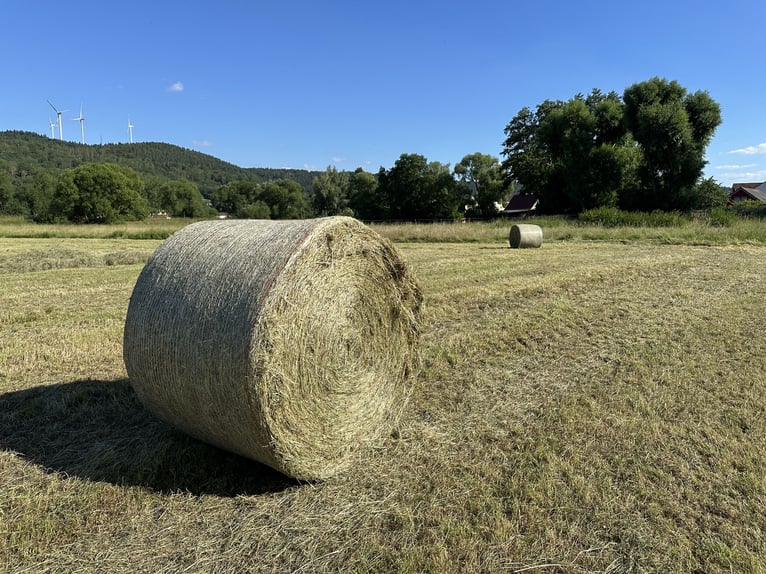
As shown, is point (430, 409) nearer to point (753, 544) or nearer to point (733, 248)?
point (753, 544)

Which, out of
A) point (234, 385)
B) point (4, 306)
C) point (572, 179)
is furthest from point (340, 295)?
point (572, 179)

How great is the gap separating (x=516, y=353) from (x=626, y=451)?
8.55 feet

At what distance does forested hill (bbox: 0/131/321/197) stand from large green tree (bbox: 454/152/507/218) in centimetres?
5309

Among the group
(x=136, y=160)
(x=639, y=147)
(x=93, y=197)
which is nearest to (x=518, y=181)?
(x=639, y=147)

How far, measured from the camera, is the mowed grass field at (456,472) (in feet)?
9.34

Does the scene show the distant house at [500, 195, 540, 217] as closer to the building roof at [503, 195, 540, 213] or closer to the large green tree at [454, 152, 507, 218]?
the building roof at [503, 195, 540, 213]

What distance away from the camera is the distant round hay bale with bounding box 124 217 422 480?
3223 mm

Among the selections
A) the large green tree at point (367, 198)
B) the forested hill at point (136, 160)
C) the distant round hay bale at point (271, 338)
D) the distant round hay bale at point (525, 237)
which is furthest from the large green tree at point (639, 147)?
the forested hill at point (136, 160)

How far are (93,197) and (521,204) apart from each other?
57.4 m

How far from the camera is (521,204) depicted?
2830 inches

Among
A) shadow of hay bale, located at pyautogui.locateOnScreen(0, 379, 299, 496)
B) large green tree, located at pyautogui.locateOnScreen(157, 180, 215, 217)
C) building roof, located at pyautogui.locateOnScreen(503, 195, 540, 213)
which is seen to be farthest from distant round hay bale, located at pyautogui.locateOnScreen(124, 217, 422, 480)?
large green tree, located at pyautogui.locateOnScreen(157, 180, 215, 217)

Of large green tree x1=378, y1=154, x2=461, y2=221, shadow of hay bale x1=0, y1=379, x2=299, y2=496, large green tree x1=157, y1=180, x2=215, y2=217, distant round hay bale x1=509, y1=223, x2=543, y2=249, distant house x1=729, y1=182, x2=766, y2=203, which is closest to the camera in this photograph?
shadow of hay bale x1=0, y1=379, x2=299, y2=496

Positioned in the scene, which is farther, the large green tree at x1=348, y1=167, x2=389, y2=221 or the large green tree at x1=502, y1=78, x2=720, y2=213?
the large green tree at x1=348, y1=167, x2=389, y2=221

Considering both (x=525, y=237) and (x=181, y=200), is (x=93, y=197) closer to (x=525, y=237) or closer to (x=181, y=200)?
(x=181, y=200)
